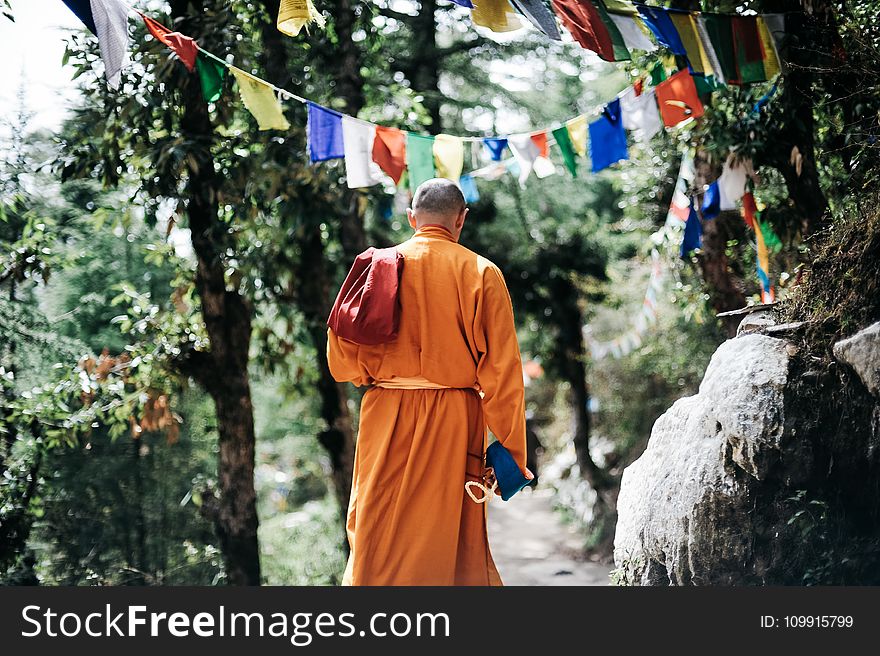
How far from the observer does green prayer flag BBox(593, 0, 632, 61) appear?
4461 millimetres

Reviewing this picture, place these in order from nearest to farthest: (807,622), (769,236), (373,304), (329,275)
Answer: (807,622)
(373,304)
(769,236)
(329,275)

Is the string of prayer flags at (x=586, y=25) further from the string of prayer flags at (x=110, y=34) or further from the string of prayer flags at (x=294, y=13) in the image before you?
the string of prayer flags at (x=110, y=34)

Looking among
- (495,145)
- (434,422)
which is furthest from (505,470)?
(495,145)

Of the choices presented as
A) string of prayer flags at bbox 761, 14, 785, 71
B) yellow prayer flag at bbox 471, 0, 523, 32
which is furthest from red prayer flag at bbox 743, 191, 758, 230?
yellow prayer flag at bbox 471, 0, 523, 32

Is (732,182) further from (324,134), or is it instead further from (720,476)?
(324,134)

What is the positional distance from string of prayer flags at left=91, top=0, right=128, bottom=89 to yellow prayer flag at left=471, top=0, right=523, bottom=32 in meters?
1.60

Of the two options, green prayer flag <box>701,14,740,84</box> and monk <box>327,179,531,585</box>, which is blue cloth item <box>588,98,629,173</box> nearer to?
green prayer flag <box>701,14,740,84</box>

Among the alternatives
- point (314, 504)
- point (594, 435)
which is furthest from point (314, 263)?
point (314, 504)

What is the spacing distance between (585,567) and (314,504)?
245 inches

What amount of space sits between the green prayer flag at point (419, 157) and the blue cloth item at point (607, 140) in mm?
1066

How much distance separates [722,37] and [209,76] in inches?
106

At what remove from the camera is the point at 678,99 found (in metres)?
5.04

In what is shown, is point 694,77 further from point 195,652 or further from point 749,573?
point 195,652

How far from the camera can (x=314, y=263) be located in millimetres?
6676
